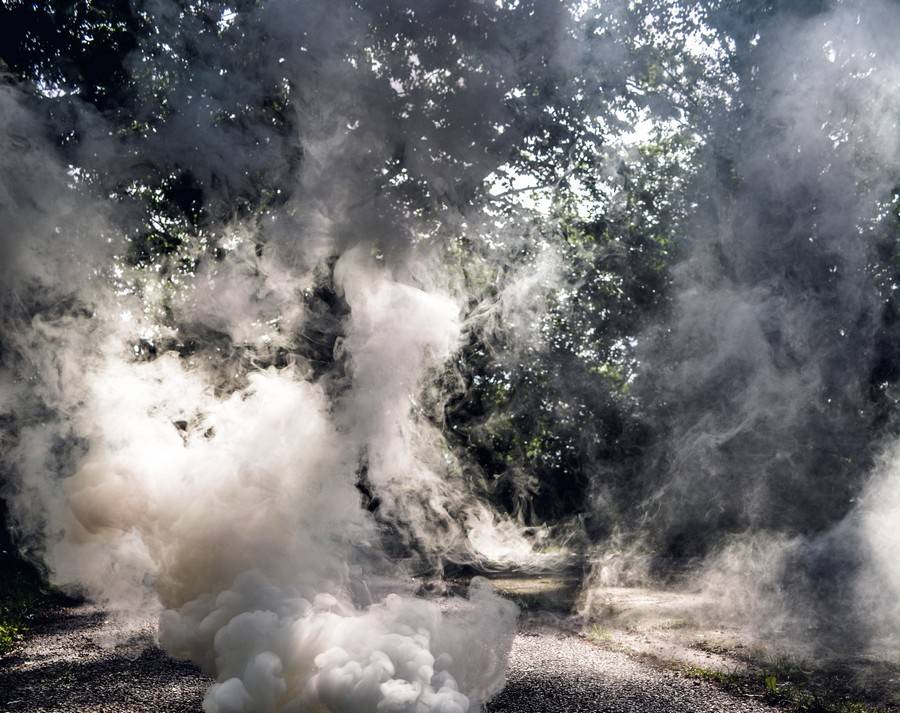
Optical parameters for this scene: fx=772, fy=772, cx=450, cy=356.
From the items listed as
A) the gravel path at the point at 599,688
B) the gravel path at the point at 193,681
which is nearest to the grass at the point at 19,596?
the gravel path at the point at 193,681

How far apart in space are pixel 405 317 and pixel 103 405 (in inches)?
83.3

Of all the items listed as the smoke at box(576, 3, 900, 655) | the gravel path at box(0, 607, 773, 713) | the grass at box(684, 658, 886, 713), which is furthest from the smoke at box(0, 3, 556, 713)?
the smoke at box(576, 3, 900, 655)

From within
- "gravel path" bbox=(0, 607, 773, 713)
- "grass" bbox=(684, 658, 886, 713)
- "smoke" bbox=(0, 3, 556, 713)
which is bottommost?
"gravel path" bbox=(0, 607, 773, 713)

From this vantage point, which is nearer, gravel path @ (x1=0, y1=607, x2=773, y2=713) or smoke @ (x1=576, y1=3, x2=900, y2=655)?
gravel path @ (x1=0, y1=607, x2=773, y2=713)

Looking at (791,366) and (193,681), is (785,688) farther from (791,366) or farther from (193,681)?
(193,681)

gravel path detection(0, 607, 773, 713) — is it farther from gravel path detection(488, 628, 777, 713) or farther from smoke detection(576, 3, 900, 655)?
smoke detection(576, 3, 900, 655)

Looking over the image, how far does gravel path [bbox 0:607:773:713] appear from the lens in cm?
609

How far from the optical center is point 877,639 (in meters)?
7.32

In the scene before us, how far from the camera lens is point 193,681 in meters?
6.73

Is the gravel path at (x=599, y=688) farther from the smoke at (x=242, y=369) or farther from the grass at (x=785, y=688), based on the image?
the smoke at (x=242, y=369)

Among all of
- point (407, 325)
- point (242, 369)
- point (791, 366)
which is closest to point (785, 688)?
point (791, 366)

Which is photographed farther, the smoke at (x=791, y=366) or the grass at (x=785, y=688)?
the smoke at (x=791, y=366)

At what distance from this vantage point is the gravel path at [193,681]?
609 cm

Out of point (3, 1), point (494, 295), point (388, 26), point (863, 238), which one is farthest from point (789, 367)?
point (3, 1)
